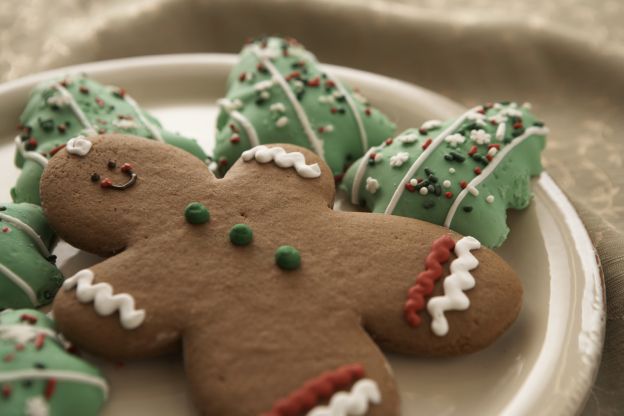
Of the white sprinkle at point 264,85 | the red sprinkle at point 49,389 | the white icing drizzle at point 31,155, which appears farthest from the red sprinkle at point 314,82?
the red sprinkle at point 49,389

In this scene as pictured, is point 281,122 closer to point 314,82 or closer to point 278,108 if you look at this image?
point 278,108

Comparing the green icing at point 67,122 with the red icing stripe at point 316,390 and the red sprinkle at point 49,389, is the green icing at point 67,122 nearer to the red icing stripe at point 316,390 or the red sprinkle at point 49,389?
the red sprinkle at point 49,389

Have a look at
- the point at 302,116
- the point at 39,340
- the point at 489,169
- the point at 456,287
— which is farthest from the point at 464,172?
the point at 39,340

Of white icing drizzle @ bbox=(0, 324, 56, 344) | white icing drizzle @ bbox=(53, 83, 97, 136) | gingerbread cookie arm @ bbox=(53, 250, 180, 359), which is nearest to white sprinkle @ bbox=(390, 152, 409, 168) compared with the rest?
gingerbread cookie arm @ bbox=(53, 250, 180, 359)

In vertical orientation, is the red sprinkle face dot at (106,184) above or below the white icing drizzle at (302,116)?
below

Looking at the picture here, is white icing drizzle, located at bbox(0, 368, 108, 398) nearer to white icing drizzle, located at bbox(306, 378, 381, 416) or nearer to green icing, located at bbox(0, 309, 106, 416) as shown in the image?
green icing, located at bbox(0, 309, 106, 416)
